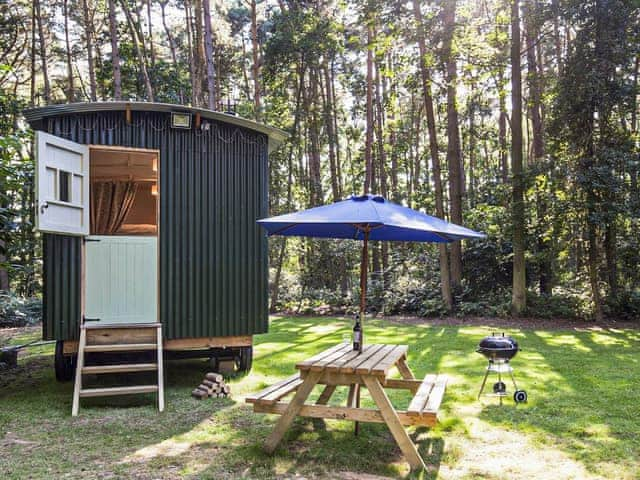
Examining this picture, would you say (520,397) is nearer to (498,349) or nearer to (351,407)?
(498,349)

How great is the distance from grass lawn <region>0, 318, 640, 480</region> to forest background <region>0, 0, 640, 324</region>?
1.86 meters

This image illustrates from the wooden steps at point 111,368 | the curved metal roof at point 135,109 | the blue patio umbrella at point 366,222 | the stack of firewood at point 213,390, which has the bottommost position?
the stack of firewood at point 213,390

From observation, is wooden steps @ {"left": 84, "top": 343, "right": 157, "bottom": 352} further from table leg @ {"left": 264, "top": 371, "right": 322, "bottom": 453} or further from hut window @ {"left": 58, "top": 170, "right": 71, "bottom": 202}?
table leg @ {"left": 264, "top": 371, "right": 322, "bottom": 453}

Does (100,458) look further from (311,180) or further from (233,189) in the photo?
(311,180)

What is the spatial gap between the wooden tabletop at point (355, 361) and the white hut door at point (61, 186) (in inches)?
108

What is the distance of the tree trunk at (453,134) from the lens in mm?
10938

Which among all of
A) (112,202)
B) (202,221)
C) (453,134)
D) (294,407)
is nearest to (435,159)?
(453,134)

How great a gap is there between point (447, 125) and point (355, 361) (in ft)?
31.8

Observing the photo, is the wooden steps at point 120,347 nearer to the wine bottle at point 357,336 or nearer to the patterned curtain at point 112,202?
the wine bottle at point 357,336

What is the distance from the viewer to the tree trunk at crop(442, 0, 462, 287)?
35.9ft

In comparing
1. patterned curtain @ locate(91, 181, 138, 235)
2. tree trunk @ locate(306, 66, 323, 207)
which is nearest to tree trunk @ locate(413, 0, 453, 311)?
tree trunk @ locate(306, 66, 323, 207)

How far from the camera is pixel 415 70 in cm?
1215

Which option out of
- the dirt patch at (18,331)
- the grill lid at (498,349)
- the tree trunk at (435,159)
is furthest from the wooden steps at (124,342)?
the tree trunk at (435,159)

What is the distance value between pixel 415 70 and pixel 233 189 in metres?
7.71
